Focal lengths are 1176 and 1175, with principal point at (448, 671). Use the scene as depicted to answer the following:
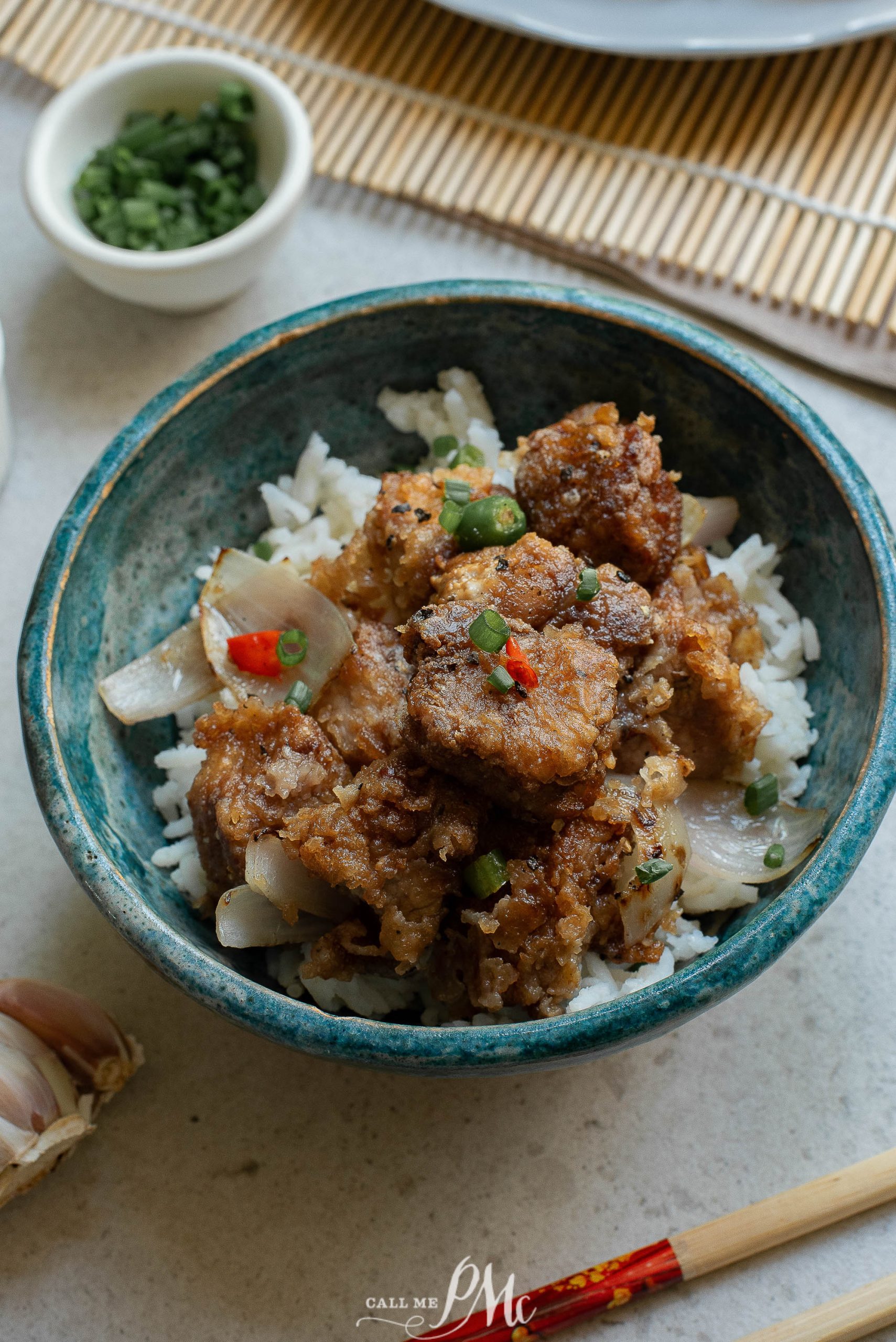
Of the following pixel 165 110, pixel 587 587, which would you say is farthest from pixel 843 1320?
pixel 165 110

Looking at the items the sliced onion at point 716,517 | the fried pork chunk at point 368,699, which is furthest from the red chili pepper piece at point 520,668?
the sliced onion at point 716,517

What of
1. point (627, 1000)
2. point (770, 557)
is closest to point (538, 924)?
point (627, 1000)

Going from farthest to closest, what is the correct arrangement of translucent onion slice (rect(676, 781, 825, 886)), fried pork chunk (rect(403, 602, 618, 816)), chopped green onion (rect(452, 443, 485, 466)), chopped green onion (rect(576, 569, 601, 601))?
chopped green onion (rect(452, 443, 485, 466)), translucent onion slice (rect(676, 781, 825, 886)), chopped green onion (rect(576, 569, 601, 601)), fried pork chunk (rect(403, 602, 618, 816))

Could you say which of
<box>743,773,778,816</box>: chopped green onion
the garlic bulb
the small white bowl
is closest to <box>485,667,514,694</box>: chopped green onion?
<box>743,773,778,816</box>: chopped green onion

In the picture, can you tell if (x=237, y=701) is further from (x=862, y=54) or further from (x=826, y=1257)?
(x=862, y=54)

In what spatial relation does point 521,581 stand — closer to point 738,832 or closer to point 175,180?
point 738,832

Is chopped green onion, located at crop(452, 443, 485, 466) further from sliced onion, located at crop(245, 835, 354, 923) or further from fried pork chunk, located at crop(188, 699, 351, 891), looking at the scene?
sliced onion, located at crop(245, 835, 354, 923)
